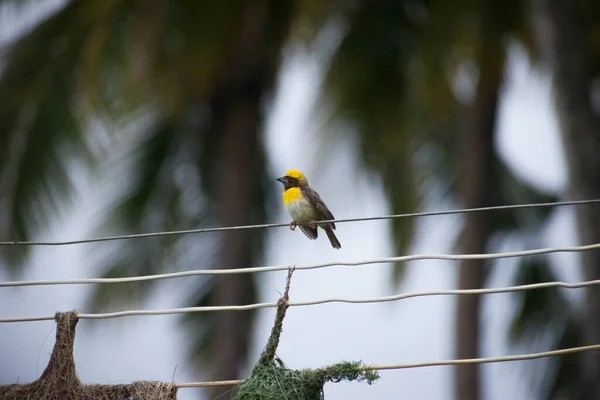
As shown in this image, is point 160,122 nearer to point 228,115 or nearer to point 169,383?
point 228,115

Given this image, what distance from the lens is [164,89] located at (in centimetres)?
1334

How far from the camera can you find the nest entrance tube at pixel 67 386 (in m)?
6.61

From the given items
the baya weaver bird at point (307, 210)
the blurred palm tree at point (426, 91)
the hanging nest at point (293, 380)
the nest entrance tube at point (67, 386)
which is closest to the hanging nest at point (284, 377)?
the hanging nest at point (293, 380)

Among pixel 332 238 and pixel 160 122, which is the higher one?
pixel 160 122

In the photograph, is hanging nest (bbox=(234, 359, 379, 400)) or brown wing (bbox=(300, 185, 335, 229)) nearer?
hanging nest (bbox=(234, 359, 379, 400))

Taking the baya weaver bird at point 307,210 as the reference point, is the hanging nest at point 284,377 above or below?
below

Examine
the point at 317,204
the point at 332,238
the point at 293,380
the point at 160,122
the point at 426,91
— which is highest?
the point at 160,122

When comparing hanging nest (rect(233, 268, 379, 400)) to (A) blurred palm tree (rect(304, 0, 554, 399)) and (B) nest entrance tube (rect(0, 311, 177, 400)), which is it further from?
(A) blurred palm tree (rect(304, 0, 554, 399))

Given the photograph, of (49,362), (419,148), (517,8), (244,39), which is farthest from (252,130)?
(49,362)

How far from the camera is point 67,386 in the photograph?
671cm

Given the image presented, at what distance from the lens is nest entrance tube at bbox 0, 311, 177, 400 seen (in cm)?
661

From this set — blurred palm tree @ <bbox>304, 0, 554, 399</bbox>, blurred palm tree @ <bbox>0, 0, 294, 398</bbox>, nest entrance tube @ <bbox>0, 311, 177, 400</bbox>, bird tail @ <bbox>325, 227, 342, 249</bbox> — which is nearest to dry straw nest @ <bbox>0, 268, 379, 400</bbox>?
nest entrance tube @ <bbox>0, 311, 177, 400</bbox>

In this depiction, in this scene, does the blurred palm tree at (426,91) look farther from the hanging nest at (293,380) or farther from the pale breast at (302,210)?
the hanging nest at (293,380)

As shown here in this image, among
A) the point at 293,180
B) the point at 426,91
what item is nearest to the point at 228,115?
the point at 426,91
